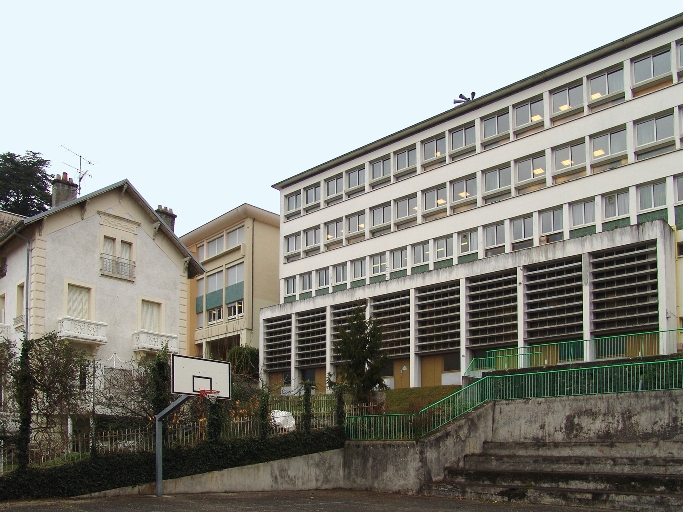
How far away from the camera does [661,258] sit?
31.9 m

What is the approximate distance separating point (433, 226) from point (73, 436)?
82.3ft

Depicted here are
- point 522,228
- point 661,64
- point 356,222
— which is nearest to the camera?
point 661,64

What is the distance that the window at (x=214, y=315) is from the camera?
57.0m

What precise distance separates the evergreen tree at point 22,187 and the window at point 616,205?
40.6 m

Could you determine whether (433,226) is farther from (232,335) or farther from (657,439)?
(657,439)

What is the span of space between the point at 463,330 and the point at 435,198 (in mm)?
7712

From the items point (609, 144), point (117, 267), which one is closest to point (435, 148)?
point (609, 144)

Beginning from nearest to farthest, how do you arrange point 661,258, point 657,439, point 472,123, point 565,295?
point 657,439 < point 661,258 < point 565,295 < point 472,123

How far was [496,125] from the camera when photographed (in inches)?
1612

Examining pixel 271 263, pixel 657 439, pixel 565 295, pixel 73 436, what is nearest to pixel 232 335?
pixel 271 263

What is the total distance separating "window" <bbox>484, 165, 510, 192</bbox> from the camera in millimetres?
40062

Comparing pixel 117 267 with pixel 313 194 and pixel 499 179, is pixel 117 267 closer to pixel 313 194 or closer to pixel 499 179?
pixel 499 179

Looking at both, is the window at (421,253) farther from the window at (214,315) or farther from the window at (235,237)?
the window at (214,315)

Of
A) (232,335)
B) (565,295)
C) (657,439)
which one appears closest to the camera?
(657,439)
